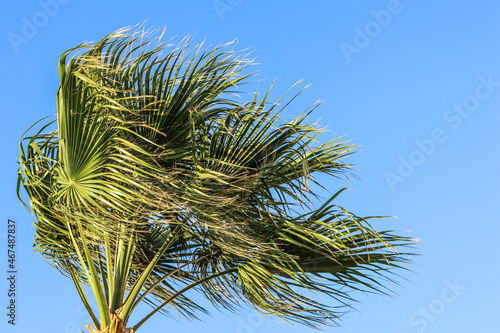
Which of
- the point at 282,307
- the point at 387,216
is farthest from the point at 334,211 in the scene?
the point at 282,307

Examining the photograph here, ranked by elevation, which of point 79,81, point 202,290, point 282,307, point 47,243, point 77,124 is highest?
point 79,81

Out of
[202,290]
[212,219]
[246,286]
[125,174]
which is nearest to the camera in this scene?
[125,174]

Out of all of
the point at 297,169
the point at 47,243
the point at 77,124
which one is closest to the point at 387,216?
the point at 297,169

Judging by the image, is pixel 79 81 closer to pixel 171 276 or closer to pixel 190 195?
pixel 190 195

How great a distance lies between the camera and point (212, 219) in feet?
13.7

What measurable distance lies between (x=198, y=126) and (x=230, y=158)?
37 centimetres

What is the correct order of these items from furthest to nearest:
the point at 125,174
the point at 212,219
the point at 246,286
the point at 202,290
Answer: the point at 202,290, the point at 246,286, the point at 212,219, the point at 125,174

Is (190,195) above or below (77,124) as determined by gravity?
below

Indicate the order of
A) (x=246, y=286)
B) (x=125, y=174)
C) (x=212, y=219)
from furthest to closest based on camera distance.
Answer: (x=246, y=286) < (x=212, y=219) < (x=125, y=174)

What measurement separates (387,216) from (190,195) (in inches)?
62.7

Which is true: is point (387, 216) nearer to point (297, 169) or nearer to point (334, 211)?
point (334, 211)

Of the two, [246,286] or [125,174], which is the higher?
[125,174]

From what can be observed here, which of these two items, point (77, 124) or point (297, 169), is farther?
point (297, 169)

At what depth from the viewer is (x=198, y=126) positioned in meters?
4.28
